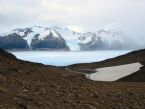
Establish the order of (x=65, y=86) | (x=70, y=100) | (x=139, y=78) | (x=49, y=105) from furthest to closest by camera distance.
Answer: (x=139, y=78), (x=65, y=86), (x=70, y=100), (x=49, y=105)

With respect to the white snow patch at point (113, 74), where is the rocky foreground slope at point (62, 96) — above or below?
below

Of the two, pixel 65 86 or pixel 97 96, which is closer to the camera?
pixel 97 96

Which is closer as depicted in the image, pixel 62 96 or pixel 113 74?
pixel 62 96

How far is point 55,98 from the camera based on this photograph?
1616 cm

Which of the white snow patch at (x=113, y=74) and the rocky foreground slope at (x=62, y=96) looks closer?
the rocky foreground slope at (x=62, y=96)

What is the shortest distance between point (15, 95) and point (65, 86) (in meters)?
3.91

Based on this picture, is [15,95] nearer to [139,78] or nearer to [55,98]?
[55,98]

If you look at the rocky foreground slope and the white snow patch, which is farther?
the white snow patch

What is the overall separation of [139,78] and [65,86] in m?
31.6

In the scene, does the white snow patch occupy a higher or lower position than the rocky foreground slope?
higher

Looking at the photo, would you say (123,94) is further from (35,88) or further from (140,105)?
(35,88)

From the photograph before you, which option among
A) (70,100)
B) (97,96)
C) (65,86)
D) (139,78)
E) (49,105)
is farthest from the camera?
(139,78)

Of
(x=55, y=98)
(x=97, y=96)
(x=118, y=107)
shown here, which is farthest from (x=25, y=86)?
(x=118, y=107)

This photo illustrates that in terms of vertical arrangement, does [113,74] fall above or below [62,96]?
above
